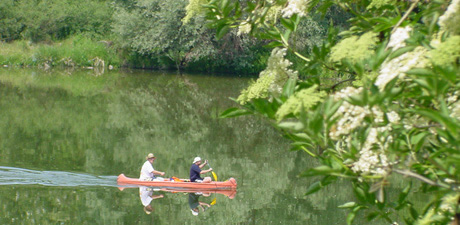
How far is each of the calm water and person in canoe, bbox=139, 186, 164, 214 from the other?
0.36 feet

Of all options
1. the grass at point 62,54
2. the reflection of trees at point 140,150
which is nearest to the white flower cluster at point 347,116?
the reflection of trees at point 140,150

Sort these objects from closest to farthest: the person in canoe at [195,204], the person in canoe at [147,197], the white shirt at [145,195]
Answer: the person in canoe at [147,197], the person in canoe at [195,204], the white shirt at [145,195]

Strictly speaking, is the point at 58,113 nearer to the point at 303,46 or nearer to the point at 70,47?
the point at 303,46

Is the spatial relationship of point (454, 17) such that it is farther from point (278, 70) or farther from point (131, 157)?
point (131, 157)

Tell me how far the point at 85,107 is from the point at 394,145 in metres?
21.2

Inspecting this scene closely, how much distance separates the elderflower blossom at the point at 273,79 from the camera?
94.2 inches

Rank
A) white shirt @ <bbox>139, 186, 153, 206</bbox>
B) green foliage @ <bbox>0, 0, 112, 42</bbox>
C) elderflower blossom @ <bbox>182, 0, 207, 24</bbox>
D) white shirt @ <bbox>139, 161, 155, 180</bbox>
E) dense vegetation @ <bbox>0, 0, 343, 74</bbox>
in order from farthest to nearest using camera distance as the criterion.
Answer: green foliage @ <bbox>0, 0, 112, 42</bbox> → dense vegetation @ <bbox>0, 0, 343, 74</bbox> → white shirt @ <bbox>139, 161, 155, 180</bbox> → white shirt @ <bbox>139, 186, 153, 206</bbox> → elderflower blossom @ <bbox>182, 0, 207, 24</bbox>

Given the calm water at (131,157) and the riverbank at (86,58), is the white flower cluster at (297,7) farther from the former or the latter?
the riverbank at (86,58)

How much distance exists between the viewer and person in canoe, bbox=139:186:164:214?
430 inches

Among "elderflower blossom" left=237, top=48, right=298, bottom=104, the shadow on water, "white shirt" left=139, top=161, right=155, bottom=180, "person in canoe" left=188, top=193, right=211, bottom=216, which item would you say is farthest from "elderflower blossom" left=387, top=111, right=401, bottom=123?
"white shirt" left=139, top=161, right=155, bottom=180

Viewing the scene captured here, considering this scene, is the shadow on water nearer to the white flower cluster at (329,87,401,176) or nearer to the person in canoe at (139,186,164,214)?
the person in canoe at (139,186,164,214)

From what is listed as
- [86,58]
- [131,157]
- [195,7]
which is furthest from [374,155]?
[86,58]

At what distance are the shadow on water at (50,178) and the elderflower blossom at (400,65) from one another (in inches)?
429

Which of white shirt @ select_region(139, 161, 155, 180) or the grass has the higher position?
white shirt @ select_region(139, 161, 155, 180)
